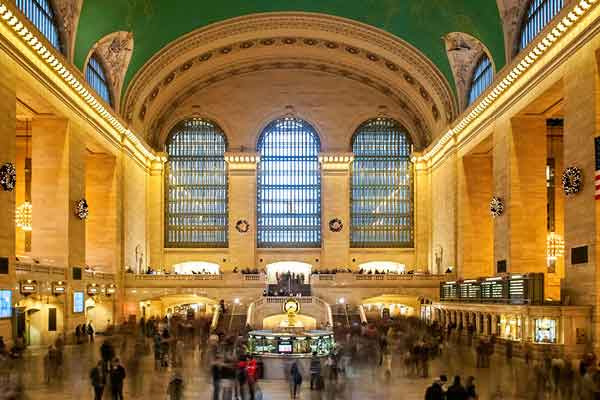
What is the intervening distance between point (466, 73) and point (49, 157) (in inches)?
759

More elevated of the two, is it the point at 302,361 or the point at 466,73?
the point at 466,73

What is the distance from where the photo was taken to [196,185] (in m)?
48.2

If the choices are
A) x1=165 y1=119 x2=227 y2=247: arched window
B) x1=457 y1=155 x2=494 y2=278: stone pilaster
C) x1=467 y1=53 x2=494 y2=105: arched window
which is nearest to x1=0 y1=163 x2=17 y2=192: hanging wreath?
x1=467 y1=53 x2=494 y2=105: arched window

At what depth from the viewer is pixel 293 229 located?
48.2 m

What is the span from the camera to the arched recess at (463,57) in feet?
116

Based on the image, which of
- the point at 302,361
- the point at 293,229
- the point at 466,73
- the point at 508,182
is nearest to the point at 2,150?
the point at 302,361

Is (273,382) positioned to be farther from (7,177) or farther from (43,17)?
(43,17)

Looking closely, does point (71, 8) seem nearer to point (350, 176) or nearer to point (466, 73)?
point (466, 73)

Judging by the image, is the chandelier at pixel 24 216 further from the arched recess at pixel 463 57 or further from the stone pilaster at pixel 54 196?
the arched recess at pixel 463 57

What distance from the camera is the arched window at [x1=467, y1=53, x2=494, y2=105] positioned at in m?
35.2

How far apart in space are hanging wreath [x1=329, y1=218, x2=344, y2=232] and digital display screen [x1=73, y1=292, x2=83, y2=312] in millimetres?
18527

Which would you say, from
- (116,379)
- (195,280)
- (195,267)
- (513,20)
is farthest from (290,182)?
(116,379)

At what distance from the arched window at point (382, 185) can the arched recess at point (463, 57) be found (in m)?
9.75

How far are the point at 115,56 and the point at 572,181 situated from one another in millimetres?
21469
